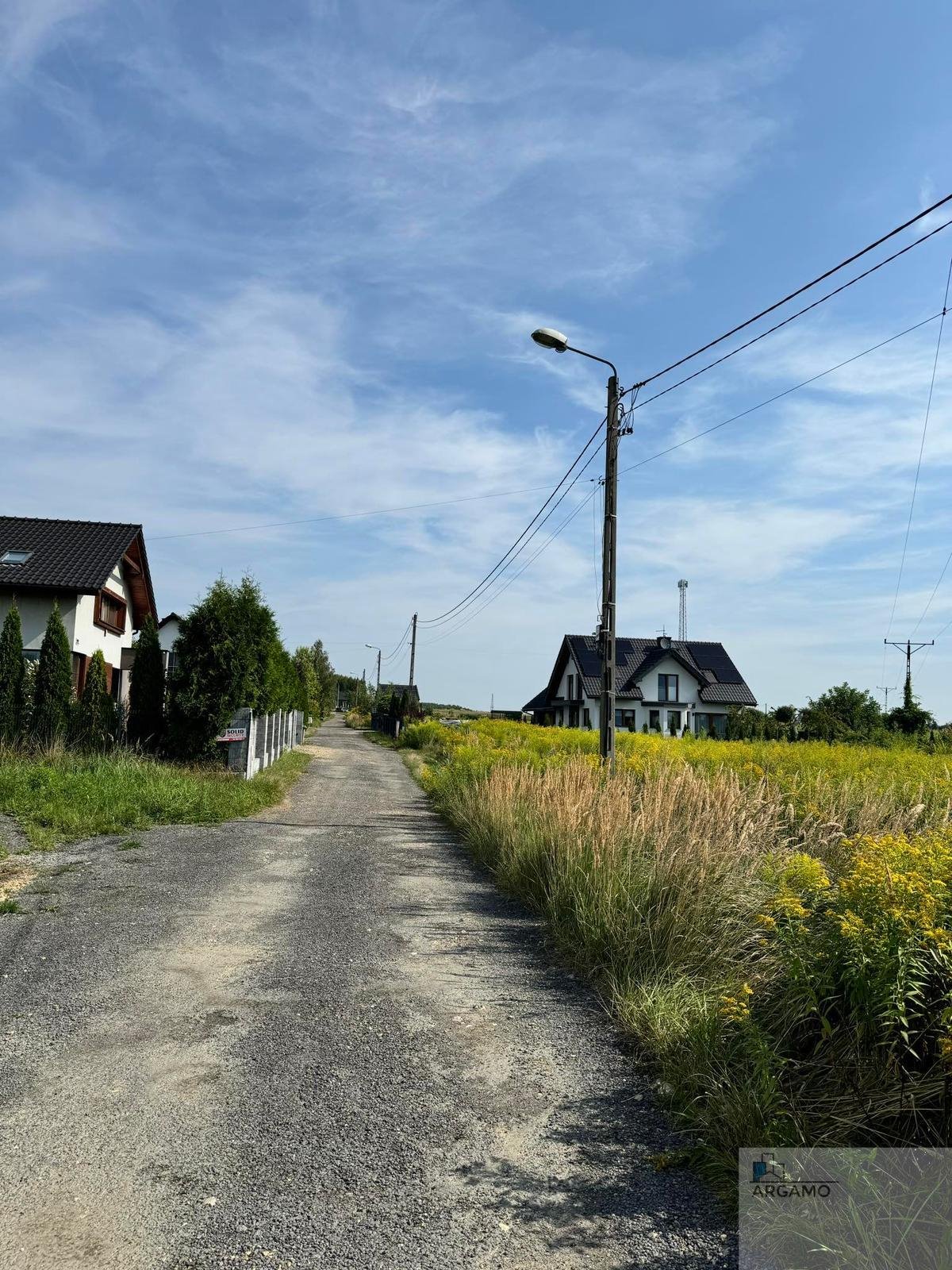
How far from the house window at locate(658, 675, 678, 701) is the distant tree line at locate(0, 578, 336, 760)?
33875 mm

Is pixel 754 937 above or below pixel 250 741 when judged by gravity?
below

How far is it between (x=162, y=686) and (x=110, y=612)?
661cm

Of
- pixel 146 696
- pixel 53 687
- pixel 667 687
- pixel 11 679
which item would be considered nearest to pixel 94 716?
pixel 53 687

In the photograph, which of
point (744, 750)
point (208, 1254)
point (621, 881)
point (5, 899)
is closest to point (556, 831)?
point (621, 881)

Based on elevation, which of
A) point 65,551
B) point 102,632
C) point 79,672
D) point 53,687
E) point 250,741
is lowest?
point 250,741

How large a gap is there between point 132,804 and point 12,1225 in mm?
10094

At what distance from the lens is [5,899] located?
7336mm

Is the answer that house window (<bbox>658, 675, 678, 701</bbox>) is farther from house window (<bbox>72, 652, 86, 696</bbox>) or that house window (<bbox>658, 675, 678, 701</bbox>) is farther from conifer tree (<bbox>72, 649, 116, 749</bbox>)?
conifer tree (<bbox>72, 649, 116, 749</bbox>)

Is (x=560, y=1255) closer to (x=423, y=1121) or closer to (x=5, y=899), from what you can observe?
(x=423, y=1121)

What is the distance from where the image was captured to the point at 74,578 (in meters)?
22.0

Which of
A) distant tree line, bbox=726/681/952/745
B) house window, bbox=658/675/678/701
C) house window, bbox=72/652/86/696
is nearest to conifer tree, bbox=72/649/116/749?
house window, bbox=72/652/86/696

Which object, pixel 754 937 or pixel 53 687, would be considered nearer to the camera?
pixel 754 937

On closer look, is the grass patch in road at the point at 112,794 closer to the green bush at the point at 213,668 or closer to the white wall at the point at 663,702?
the green bush at the point at 213,668

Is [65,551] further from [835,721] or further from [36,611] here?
[835,721]
